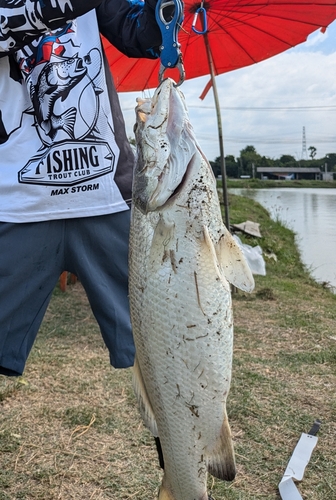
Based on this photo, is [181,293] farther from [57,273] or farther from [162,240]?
[57,273]

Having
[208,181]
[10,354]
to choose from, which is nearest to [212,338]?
[208,181]

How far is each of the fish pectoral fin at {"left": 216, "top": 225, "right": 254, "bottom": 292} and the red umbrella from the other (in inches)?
119

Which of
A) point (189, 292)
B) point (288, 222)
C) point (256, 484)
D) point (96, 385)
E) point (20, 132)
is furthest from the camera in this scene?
point (288, 222)

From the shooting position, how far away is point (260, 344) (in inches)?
187

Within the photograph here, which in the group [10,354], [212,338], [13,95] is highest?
[13,95]

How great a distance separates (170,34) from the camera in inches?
59.8

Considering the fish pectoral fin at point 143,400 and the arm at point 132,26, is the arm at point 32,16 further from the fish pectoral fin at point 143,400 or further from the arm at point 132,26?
the fish pectoral fin at point 143,400

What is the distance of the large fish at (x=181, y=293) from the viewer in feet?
4.63

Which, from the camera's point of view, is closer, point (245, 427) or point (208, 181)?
point (208, 181)

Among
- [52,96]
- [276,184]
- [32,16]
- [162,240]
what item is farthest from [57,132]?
[276,184]

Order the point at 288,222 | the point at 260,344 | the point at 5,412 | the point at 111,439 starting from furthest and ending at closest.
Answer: the point at 288,222 → the point at 260,344 → the point at 5,412 → the point at 111,439

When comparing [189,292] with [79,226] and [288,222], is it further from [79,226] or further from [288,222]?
[288,222]

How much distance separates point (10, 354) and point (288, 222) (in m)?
16.9

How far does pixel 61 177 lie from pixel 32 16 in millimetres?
623
